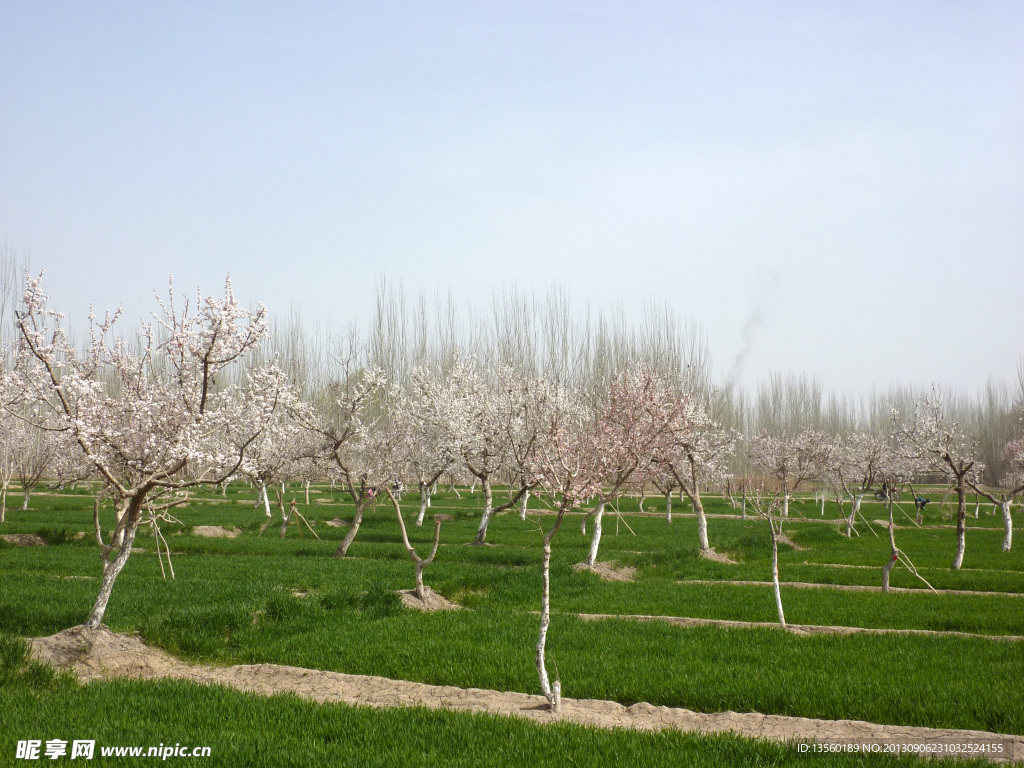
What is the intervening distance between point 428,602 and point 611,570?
8.69 meters

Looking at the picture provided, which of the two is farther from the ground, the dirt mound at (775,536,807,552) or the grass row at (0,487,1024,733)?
the grass row at (0,487,1024,733)

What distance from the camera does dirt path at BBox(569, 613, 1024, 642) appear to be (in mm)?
13805

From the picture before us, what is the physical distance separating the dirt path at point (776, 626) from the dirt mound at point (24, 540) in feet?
80.1

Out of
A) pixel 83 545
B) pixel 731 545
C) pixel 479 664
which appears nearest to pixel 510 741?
pixel 479 664

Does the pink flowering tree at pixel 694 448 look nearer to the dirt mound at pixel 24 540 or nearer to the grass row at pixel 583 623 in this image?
the grass row at pixel 583 623

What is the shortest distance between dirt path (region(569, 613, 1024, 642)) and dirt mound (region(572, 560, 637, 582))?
6.80 meters

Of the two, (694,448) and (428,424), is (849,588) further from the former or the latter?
(428,424)

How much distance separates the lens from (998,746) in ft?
26.3

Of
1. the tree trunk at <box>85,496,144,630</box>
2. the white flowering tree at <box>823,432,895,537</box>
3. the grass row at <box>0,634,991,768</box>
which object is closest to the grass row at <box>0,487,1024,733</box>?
the tree trunk at <box>85,496,144,630</box>

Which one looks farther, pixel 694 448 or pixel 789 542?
pixel 789 542

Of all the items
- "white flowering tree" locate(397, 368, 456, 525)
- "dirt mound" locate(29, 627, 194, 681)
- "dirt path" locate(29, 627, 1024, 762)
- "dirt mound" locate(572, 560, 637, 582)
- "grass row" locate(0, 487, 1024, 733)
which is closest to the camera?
"dirt path" locate(29, 627, 1024, 762)

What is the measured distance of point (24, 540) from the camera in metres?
29.2

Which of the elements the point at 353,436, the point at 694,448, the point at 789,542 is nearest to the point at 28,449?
the point at 353,436

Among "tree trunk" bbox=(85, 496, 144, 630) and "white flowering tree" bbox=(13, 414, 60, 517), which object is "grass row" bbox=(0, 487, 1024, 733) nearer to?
"tree trunk" bbox=(85, 496, 144, 630)
